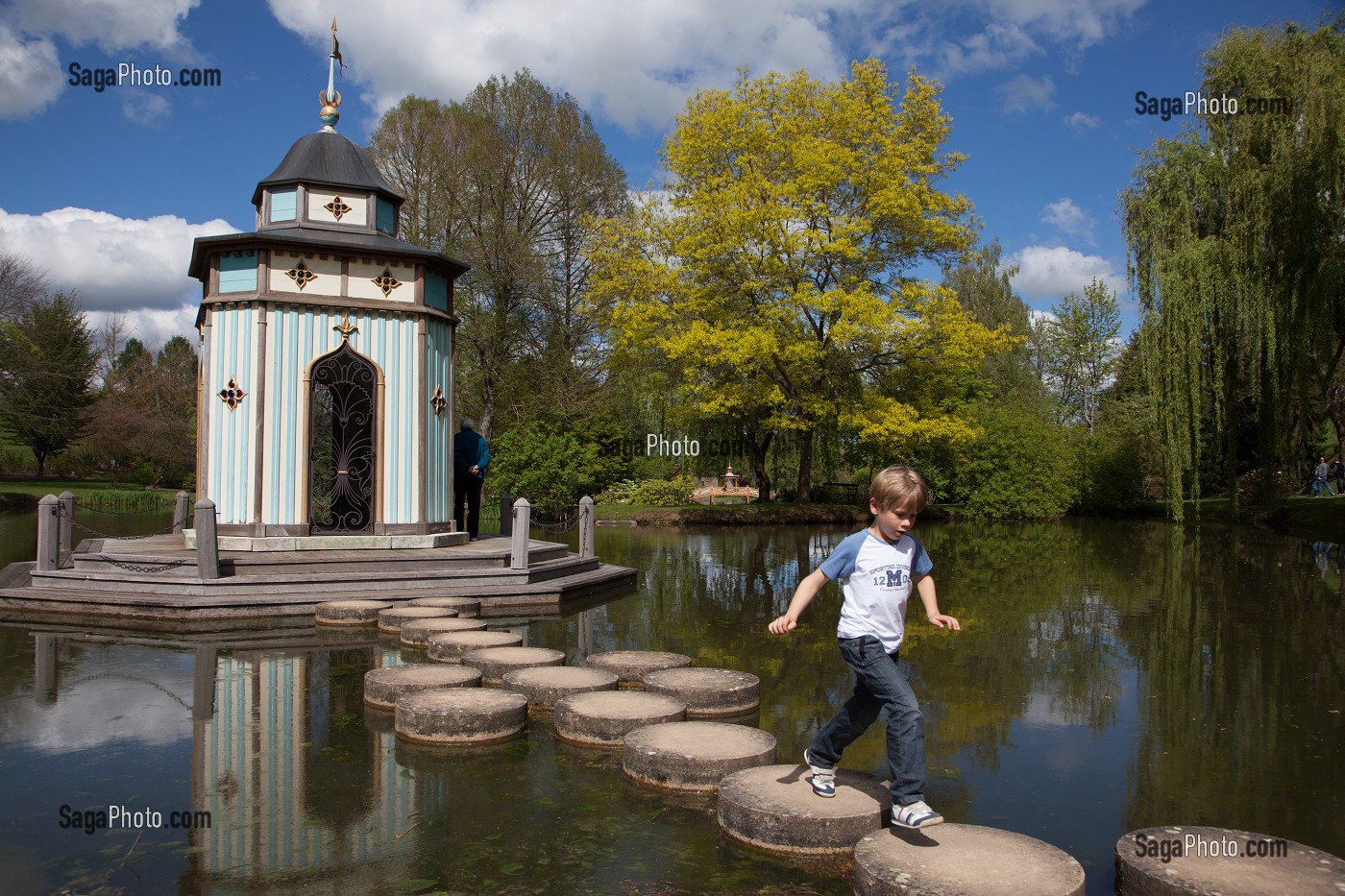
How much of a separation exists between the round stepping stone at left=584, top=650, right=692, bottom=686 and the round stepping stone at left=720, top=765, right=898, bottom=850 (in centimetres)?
245

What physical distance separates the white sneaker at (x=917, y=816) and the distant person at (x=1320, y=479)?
3481cm

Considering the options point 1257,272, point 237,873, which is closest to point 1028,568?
point 1257,272

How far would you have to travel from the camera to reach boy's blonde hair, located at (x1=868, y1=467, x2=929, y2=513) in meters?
3.96

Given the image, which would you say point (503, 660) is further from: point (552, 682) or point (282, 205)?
point (282, 205)

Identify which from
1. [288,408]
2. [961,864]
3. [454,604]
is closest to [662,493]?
[288,408]

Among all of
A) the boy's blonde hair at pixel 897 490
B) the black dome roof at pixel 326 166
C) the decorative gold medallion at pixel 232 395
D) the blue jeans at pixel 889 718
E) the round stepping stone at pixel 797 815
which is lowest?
the round stepping stone at pixel 797 815

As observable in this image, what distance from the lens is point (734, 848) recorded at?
3.90 m

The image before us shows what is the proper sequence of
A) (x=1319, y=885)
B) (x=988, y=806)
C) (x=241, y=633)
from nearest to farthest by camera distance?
(x=1319, y=885)
(x=988, y=806)
(x=241, y=633)

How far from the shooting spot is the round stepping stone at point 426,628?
27.3ft

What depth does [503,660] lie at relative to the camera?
6898 millimetres

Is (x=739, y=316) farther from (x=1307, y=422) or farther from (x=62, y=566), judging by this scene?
(x=62, y=566)

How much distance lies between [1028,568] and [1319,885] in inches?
524

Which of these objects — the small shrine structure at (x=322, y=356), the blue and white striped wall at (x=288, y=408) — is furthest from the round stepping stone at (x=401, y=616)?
the blue and white striped wall at (x=288, y=408)

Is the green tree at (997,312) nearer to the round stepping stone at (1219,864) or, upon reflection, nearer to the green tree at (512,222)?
the green tree at (512,222)
